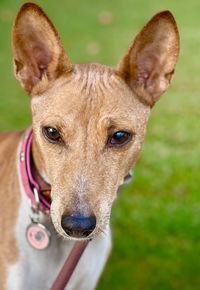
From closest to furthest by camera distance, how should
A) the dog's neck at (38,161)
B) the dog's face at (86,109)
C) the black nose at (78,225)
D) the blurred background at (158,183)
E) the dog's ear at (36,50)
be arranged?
the black nose at (78,225), the dog's face at (86,109), the dog's ear at (36,50), the dog's neck at (38,161), the blurred background at (158,183)

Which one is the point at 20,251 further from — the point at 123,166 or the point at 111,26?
the point at 111,26

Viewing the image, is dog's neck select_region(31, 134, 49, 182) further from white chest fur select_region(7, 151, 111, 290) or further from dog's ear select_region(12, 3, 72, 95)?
dog's ear select_region(12, 3, 72, 95)

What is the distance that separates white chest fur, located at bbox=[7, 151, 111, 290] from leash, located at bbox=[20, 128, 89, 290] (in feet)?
0.12

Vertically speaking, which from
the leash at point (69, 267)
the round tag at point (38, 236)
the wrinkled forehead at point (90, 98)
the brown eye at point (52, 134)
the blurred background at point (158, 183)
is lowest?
the blurred background at point (158, 183)

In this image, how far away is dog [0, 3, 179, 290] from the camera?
2.95m

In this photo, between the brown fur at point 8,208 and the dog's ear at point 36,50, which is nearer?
the dog's ear at point 36,50

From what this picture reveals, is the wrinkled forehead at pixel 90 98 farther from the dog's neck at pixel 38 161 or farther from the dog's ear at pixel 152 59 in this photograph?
the dog's neck at pixel 38 161

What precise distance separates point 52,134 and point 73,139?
12 cm

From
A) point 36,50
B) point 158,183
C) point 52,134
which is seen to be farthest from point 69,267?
point 158,183

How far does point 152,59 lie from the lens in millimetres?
3420

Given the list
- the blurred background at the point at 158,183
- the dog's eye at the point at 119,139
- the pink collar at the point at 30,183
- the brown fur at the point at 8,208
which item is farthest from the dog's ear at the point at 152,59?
the blurred background at the point at 158,183

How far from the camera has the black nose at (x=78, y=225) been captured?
281 centimetres

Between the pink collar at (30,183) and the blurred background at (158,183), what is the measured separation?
1632 mm

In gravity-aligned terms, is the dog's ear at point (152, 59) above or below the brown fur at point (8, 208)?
above
